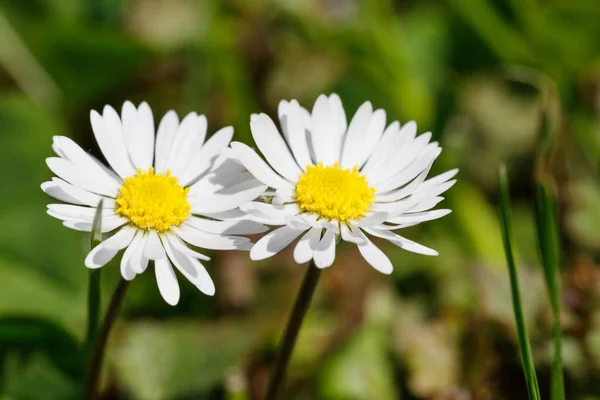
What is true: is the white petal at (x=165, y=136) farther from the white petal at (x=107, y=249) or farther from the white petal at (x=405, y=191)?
the white petal at (x=405, y=191)

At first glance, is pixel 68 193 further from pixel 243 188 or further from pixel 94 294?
pixel 243 188

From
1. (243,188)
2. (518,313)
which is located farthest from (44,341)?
(518,313)

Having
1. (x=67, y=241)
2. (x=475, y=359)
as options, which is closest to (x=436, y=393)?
(x=475, y=359)

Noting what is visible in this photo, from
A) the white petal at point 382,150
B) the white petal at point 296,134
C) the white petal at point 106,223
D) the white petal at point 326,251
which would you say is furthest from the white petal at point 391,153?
the white petal at point 106,223

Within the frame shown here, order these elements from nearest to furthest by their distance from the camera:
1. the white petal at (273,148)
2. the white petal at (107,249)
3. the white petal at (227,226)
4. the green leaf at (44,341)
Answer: the white petal at (107,249) → the white petal at (227,226) → the white petal at (273,148) → the green leaf at (44,341)

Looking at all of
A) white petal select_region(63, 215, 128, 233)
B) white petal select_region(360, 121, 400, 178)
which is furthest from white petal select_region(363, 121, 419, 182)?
white petal select_region(63, 215, 128, 233)

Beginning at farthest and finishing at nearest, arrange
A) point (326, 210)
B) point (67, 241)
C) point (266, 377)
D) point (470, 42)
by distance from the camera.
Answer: point (470, 42) → point (67, 241) → point (266, 377) → point (326, 210)

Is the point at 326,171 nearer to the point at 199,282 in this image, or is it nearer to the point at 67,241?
the point at 199,282
